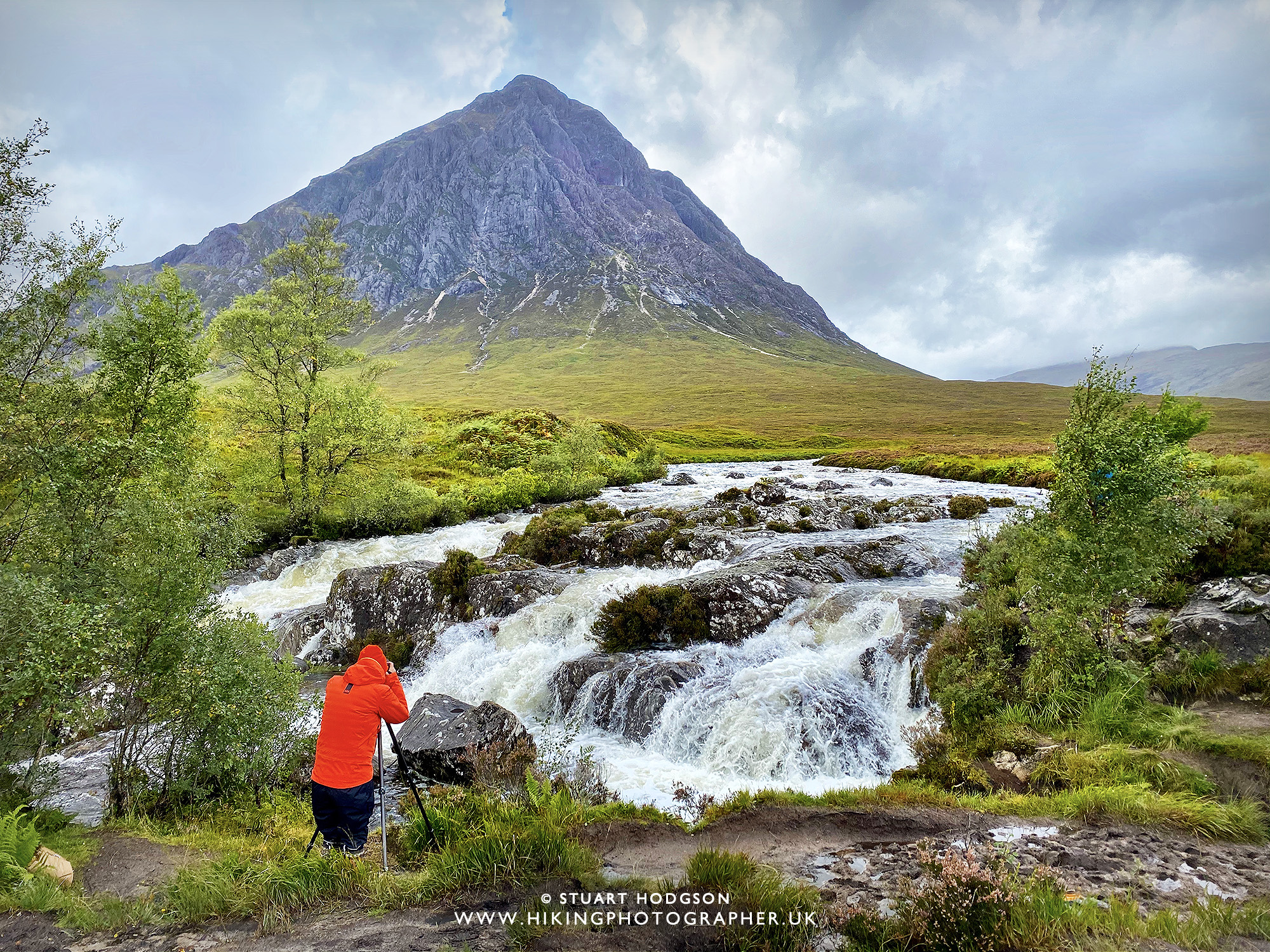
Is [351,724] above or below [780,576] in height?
above

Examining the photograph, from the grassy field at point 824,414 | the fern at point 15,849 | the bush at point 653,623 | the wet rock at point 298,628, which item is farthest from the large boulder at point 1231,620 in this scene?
the grassy field at point 824,414

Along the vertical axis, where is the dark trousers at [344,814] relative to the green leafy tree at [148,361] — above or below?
below

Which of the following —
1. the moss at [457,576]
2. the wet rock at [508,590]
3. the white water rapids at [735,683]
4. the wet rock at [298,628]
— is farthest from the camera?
the moss at [457,576]

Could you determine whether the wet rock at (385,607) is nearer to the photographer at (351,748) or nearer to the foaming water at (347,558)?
the foaming water at (347,558)

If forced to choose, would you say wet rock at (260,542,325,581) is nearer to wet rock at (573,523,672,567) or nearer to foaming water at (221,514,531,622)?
foaming water at (221,514,531,622)

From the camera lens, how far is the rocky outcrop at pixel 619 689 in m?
15.3

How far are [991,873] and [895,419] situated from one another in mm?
137341

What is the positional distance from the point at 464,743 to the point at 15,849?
7.28m

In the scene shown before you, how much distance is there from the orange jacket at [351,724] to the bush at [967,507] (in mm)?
32557

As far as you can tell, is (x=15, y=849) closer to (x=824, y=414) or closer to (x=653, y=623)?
(x=653, y=623)

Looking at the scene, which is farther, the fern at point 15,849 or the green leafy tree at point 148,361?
the green leafy tree at point 148,361

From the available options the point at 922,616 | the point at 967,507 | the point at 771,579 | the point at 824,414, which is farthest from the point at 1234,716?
the point at 824,414

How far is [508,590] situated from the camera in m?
21.9

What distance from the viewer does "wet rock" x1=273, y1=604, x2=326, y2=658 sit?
882 inches
